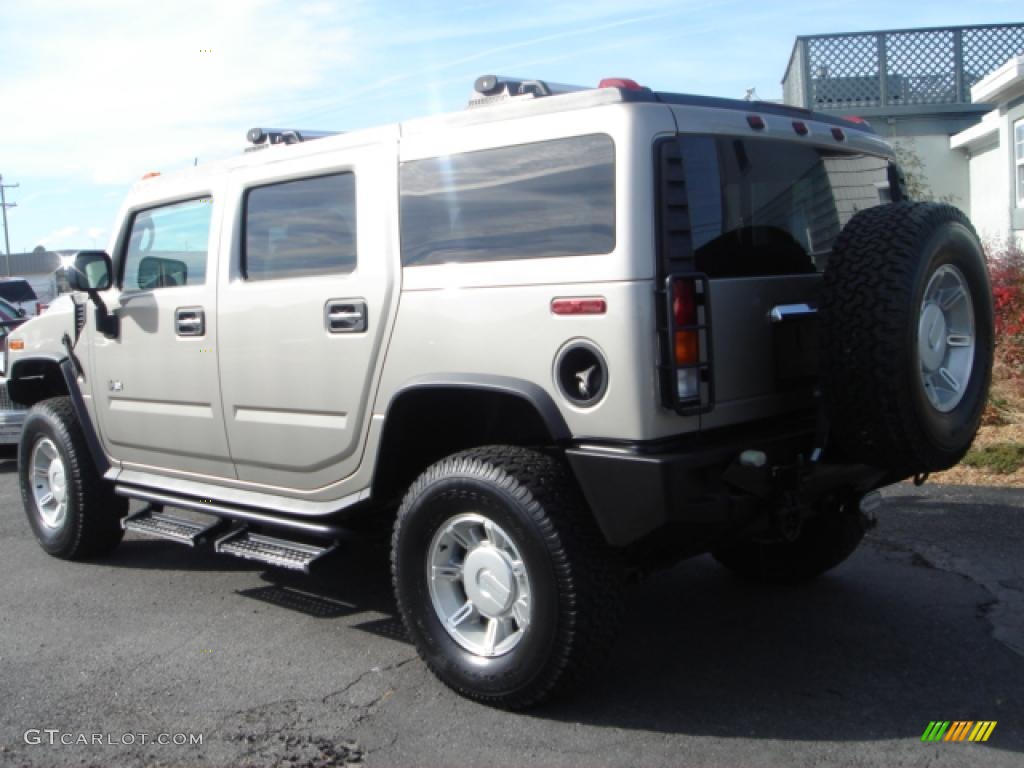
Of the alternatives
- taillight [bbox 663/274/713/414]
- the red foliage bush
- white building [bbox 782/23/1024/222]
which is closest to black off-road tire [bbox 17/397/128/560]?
taillight [bbox 663/274/713/414]

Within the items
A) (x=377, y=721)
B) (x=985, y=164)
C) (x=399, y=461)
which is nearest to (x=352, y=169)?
(x=399, y=461)

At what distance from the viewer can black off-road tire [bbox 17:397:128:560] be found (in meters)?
6.04

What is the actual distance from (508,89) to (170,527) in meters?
2.98

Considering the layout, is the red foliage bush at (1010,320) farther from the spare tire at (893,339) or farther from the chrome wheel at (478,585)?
the chrome wheel at (478,585)

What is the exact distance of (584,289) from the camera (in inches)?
142

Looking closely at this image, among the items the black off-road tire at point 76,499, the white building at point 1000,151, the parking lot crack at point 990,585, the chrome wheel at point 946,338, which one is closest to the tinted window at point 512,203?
the chrome wheel at point 946,338

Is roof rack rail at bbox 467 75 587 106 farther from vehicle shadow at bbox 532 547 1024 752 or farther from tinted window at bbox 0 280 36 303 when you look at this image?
tinted window at bbox 0 280 36 303

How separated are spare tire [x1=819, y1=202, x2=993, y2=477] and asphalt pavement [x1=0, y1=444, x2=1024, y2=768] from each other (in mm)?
956

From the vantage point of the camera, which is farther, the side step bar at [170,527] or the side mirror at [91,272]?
the side mirror at [91,272]

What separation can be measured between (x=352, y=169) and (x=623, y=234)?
4.80 ft

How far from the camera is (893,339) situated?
3566mm

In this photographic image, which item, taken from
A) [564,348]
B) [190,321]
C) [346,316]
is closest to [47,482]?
[190,321]

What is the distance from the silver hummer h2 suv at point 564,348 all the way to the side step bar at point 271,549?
0.02m

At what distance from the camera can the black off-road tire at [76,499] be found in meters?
6.04
